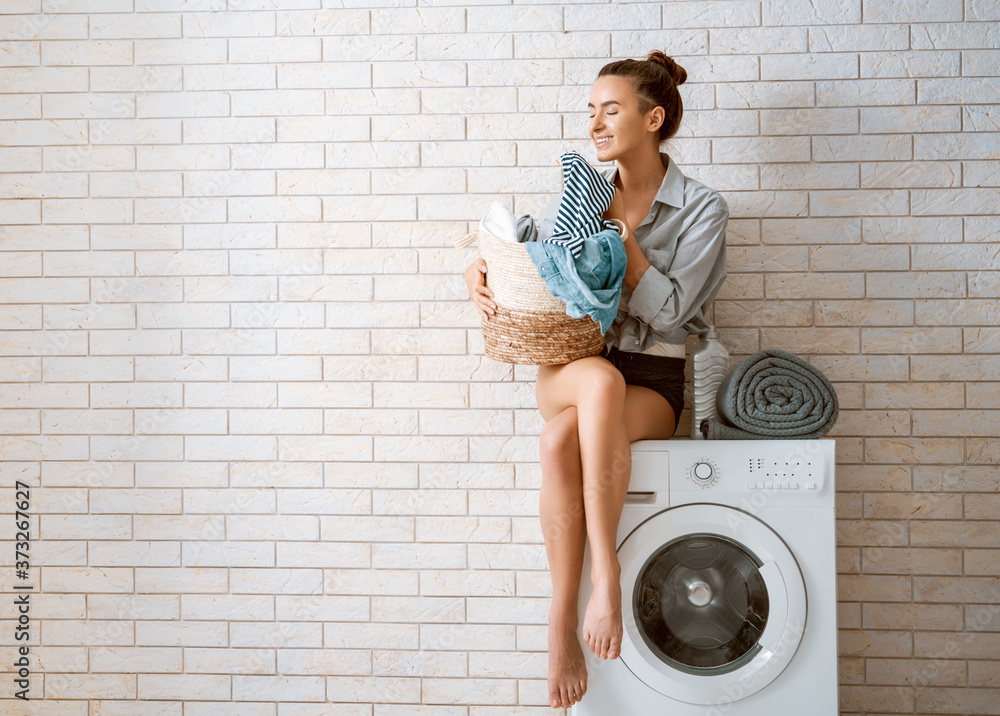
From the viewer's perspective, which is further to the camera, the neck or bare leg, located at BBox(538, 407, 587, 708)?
the neck

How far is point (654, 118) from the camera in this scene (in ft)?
5.57

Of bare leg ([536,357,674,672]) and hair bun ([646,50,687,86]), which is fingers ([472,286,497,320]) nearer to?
bare leg ([536,357,674,672])

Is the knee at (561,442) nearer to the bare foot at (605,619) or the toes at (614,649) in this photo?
the bare foot at (605,619)

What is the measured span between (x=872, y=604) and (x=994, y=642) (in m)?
0.35

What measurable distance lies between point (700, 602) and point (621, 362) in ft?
2.01

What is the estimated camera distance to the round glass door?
155cm

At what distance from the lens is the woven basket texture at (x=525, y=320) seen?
148 cm

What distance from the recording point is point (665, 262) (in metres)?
1.70

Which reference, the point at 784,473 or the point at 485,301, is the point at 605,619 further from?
the point at 485,301

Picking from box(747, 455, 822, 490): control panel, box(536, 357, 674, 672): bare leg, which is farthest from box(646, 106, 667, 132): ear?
box(747, 455, 822, 490): control panel

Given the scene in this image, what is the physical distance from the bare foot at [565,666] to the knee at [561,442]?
376 mm

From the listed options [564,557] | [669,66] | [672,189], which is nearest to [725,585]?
[564,557]

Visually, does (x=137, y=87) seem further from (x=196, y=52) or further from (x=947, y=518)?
A: (x=947, y=518)

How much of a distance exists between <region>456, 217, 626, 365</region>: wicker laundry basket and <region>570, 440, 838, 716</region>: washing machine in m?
0.31
